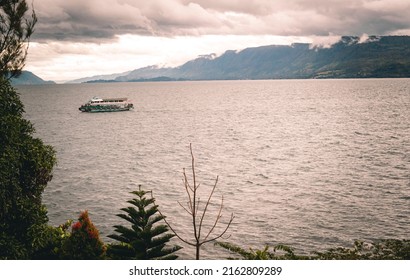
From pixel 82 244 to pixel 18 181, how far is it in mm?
3822

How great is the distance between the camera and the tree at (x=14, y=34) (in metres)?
18.2

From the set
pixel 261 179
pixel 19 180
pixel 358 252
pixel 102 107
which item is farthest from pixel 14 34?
pixel 102 107

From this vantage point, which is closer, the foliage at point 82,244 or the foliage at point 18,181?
the foliage at point 18,181

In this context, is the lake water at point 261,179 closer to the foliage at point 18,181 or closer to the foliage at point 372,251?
the foliage at point 372,251

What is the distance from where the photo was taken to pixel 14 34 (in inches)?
736

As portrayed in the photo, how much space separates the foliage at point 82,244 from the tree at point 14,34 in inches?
325

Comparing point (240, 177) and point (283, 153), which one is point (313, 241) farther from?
point (283, 153)

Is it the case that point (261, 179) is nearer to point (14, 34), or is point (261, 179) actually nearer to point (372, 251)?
point (372, 251)

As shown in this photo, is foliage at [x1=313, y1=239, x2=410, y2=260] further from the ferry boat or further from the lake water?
the ferry boat

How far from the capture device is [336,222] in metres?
33.1

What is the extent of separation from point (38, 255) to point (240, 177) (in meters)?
34.7

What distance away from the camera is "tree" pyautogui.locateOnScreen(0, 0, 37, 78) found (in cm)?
1825

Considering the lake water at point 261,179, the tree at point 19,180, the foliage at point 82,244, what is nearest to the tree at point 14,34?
the tree at point 19,180

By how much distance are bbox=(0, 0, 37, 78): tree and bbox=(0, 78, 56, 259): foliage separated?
287cm
